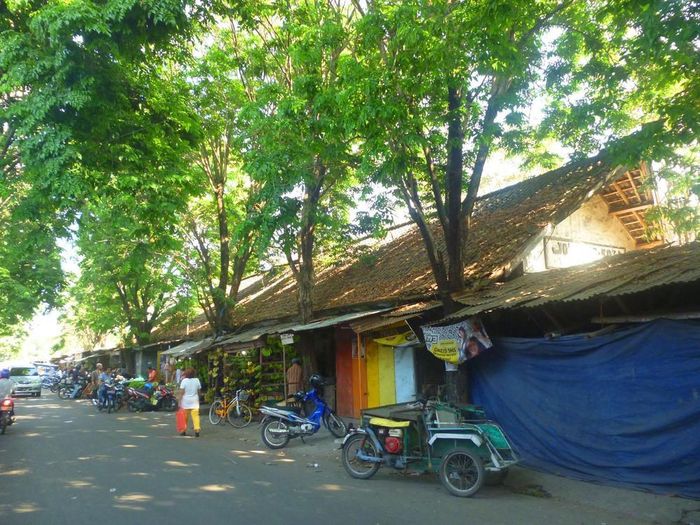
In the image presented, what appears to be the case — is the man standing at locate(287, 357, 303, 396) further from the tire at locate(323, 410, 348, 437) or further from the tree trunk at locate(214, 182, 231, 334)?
the tree trunk at locate(214, 182, 231, 334)

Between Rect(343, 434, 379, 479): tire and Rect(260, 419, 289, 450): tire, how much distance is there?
308cm

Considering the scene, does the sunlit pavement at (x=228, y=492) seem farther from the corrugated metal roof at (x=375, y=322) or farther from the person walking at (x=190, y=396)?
the corrugated metal roof at (x=375, y=322)

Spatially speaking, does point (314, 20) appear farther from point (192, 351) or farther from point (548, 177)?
point (192, 351)

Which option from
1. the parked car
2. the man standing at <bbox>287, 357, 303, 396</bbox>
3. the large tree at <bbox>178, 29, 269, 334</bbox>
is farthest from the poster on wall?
the parked car

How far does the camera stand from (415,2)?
862 cm

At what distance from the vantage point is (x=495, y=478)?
7.58 meters

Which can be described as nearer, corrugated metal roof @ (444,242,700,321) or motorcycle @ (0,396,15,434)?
corrugated metal roof @ (444,242,700,321)

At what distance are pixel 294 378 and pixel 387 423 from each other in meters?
7.32

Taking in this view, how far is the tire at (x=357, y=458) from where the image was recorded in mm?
8156

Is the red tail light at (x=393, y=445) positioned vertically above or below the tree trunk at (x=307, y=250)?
below

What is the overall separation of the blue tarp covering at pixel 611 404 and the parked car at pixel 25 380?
29.9 metres

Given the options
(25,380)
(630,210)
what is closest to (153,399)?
(25,380)

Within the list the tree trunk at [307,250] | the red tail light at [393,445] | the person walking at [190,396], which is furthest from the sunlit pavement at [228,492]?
the tree trunk at [307,250]

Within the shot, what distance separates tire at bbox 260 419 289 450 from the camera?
11242mm
